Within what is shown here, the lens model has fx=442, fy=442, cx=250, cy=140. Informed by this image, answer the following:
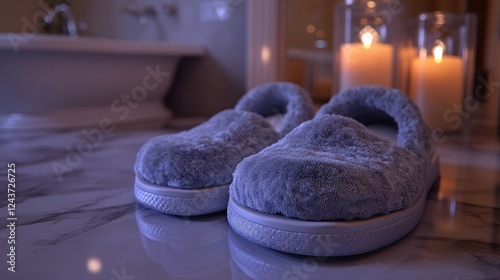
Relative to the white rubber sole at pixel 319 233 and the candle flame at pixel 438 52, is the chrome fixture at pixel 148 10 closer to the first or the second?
the candle flame at pixel 438 52

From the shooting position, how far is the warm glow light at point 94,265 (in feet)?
1.59

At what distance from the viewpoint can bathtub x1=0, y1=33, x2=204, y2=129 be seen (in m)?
1.46

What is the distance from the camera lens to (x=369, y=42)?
132cm

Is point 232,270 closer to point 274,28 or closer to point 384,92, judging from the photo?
point 384,92

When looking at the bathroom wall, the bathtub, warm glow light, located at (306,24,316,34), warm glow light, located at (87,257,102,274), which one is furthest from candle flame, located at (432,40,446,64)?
warm glow light, located at (87,257,102,274)

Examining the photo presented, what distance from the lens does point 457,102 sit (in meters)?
1.34

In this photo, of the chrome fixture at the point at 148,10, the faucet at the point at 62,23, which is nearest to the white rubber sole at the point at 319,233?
the chrome fixture at the point at 148,10

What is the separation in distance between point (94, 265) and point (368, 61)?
104 centimetres

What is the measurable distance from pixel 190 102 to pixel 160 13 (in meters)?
0.44

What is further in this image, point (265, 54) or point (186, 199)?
point (265, 54)

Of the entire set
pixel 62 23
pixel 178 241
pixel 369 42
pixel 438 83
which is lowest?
pixel 178 241

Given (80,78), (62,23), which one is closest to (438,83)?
(80,78)

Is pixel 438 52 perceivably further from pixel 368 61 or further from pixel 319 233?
pixel 319 233

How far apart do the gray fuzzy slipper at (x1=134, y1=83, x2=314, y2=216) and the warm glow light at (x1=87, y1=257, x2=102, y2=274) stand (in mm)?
155
